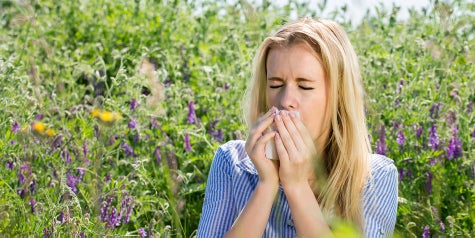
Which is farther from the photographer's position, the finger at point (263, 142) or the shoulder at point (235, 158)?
the shoulder at point (235, 158)

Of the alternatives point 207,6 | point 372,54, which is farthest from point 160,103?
point 207,6

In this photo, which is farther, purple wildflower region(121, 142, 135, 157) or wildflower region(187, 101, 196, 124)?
wildflower region(187, 101, 196, 124)

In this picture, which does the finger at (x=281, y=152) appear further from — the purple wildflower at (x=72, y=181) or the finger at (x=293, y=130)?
the purple wildflower at (x=72, y=181)

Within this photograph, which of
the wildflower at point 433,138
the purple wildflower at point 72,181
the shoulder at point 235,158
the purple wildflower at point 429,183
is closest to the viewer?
the shoulder at point 235,158

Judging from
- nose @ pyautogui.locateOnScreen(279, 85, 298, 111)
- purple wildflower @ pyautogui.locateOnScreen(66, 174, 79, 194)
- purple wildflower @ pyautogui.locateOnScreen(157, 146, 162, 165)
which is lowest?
purple wildflower @ pyautogui.locateOnScreen(157, 146, 162, 165)

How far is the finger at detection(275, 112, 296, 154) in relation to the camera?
2543 millimetres

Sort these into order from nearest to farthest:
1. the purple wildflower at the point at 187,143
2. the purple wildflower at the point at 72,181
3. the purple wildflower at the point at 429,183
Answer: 1. the purple wildflower at the point at 72,181
2. the purple wildflower at the point at 429,183
3. the purple wildflower at the point at 187,143

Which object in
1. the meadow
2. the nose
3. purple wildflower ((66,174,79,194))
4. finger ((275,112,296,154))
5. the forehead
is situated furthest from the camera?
purple wildflower ((66,174,79,194))

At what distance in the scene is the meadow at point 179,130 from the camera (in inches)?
138

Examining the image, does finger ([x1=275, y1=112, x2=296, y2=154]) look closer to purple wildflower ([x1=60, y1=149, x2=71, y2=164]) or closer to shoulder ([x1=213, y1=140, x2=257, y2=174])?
shoulder ([x1=213, y1=140, x2=257, y2=174])

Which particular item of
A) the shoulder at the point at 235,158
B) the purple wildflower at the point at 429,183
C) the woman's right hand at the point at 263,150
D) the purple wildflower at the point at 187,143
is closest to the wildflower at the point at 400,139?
the purple wildflower at the point at 429,183

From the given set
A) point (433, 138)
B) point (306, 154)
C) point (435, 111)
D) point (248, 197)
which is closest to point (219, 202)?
point (248, 197)

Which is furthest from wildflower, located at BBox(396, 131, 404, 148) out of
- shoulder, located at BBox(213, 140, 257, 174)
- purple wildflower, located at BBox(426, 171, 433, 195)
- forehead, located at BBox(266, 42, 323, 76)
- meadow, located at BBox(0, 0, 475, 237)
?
A: forehead, located at BBox(266, 42, 323, 76)

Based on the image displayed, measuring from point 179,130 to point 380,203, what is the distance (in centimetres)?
157
